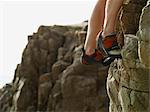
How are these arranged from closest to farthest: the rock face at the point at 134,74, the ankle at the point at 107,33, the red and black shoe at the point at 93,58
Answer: the ankle at the point at 107,33 < the rock face at the point at 134,74 < the red and black shoe at the point at 93,58

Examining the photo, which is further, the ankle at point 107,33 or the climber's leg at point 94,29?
the climber's leg at point 94,29

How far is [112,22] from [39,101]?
4876cm

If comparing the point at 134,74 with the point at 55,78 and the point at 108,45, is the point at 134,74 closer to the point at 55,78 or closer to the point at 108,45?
the point at 108,45

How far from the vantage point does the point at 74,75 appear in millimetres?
52000

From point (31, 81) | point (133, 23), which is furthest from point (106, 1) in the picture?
point (31, 81)

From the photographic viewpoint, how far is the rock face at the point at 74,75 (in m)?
10.9

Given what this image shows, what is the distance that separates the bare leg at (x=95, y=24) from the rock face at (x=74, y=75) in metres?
0.80

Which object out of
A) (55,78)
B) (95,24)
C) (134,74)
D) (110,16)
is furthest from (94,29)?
(55,78)

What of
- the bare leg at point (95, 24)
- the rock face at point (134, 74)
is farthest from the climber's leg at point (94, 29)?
the rock face at point (134, 74)

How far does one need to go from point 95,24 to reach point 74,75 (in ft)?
136

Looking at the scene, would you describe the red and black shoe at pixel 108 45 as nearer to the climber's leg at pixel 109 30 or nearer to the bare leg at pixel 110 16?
the climber's leg at pixel 109 30

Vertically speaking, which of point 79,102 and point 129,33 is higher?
point 129,33

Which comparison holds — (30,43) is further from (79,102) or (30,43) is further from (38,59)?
(79,102)

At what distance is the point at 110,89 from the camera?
13625 millimetres
